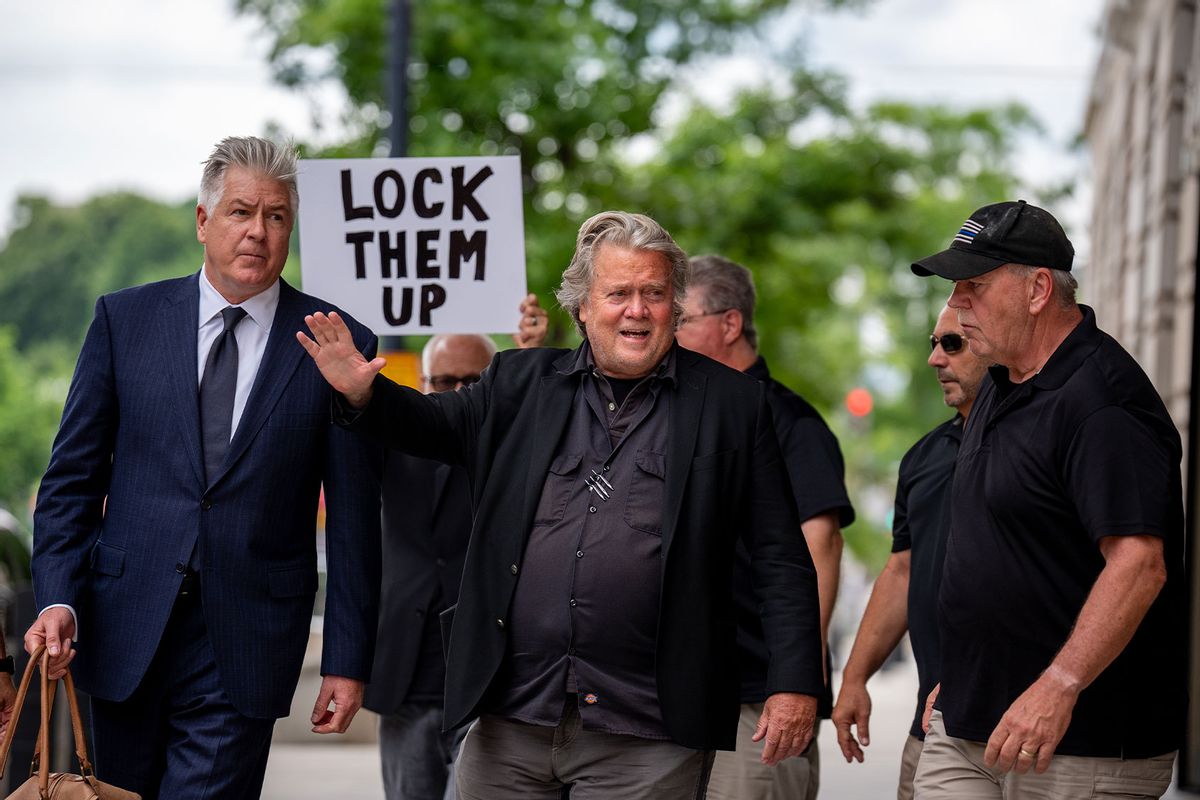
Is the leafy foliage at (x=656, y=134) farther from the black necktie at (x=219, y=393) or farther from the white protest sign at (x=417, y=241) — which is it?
the black necktie at (x=219, y=393)

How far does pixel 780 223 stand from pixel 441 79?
459 cm

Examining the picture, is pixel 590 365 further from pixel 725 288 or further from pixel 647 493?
pixel 725 288

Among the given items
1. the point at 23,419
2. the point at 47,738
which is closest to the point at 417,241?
the point at 47,738

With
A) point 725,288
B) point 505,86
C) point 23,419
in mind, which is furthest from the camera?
point 23,419

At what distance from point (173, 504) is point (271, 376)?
0.41 metres

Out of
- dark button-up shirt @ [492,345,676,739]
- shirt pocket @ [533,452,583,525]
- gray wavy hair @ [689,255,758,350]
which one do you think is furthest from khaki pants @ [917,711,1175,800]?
gray wavy hair @ [689,255,758,350]

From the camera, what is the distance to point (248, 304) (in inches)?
188

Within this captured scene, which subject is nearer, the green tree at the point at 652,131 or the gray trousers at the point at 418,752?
the gray trousers at the point at 418,752

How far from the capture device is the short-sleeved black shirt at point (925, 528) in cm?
554

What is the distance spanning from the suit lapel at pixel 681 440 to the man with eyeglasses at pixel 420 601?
1513 millimetres

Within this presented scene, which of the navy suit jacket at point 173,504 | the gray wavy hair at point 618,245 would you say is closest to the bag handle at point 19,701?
the navy suit jacket at point 173,504

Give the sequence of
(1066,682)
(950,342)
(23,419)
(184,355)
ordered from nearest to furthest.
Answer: (1066,682), (184,355), (950,342), (23,419)

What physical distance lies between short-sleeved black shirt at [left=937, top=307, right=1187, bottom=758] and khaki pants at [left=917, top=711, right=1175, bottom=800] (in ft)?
0.13

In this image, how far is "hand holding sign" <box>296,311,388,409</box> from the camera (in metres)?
4.34
